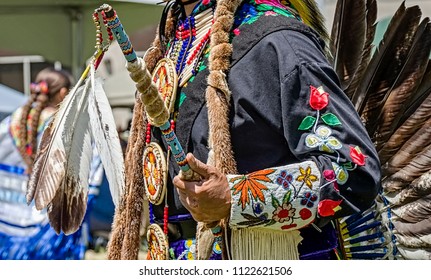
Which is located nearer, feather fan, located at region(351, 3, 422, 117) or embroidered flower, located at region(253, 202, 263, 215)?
embroidered flower, located at region(253, 202, 263, 215)

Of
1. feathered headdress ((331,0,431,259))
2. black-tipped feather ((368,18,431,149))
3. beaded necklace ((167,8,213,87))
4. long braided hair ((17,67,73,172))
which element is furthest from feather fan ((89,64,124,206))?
long braided hair ((17,67,73,172))

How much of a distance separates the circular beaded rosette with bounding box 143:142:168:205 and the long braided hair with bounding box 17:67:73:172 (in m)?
2.32

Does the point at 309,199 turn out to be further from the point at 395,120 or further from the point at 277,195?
the point at 395,120

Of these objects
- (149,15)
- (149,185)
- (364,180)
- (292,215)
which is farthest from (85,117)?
(149,15)

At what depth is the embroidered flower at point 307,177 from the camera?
1612 millimetres

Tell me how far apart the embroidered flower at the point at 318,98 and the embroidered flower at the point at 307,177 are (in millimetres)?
131

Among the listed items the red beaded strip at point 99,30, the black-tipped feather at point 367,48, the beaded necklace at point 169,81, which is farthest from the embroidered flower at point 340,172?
the black-tipped feather at point 367,48

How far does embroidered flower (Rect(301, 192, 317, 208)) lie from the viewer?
1617mm

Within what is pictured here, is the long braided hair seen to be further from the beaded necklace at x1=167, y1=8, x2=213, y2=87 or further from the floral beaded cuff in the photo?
the floral beaded cuff

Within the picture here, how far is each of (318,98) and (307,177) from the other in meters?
0.17

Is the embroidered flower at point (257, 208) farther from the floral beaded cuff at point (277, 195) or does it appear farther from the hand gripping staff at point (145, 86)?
the hand gripping staff at point (145, 86)

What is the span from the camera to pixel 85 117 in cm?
176

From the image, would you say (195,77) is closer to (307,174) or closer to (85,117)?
(85,117)

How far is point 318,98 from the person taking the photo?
1.64m
